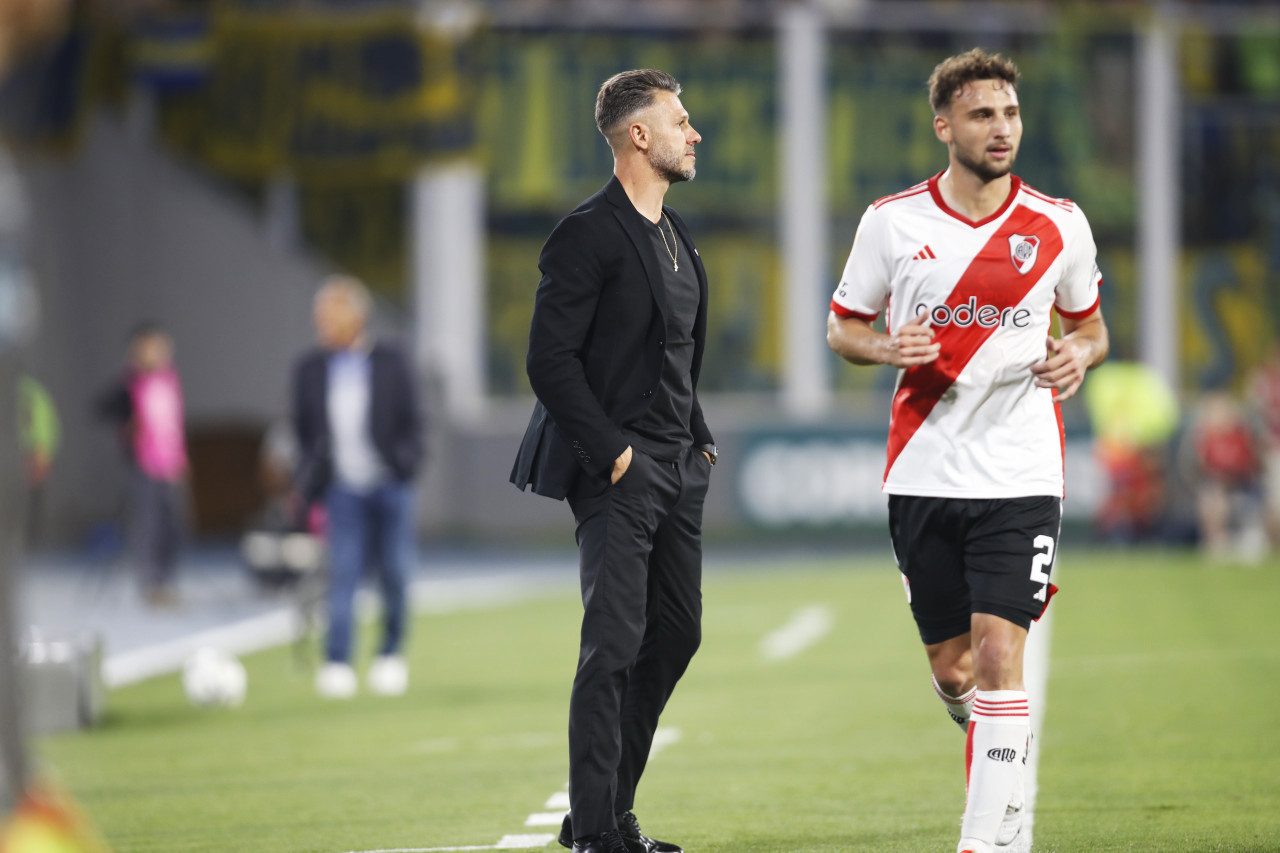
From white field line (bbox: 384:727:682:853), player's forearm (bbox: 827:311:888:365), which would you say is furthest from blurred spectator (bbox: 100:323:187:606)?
player's forearm (bbox: 827:311:888:365)

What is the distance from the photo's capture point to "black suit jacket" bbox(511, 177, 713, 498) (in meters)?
5.27

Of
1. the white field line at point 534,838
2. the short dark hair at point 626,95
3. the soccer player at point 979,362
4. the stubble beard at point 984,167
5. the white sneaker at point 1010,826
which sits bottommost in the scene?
the white field line at point 534,838

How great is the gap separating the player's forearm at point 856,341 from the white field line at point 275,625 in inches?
276

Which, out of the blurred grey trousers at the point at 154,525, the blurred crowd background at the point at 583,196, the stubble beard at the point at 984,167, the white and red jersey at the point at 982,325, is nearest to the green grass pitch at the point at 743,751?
the white and red jersey at the point at 982,325

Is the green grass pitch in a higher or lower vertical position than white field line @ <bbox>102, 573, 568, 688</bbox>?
higher

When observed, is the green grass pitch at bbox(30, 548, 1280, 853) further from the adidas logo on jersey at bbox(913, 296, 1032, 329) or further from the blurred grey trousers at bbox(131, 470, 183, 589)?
the blurred grey trousers at bbox(131, 470, 183, 589)

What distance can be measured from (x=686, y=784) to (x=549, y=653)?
519 cm

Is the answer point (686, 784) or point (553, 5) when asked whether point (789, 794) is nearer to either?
point (686, 784)

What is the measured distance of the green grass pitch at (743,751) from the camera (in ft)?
20.8

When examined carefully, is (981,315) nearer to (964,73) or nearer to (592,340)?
(964,73)

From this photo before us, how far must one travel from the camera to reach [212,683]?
33.2ft

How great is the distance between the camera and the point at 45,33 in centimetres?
264

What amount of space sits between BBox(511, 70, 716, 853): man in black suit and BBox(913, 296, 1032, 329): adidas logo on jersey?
0.77 m

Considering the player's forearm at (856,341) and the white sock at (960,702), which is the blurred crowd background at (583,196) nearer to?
the white sock at (960,702)
